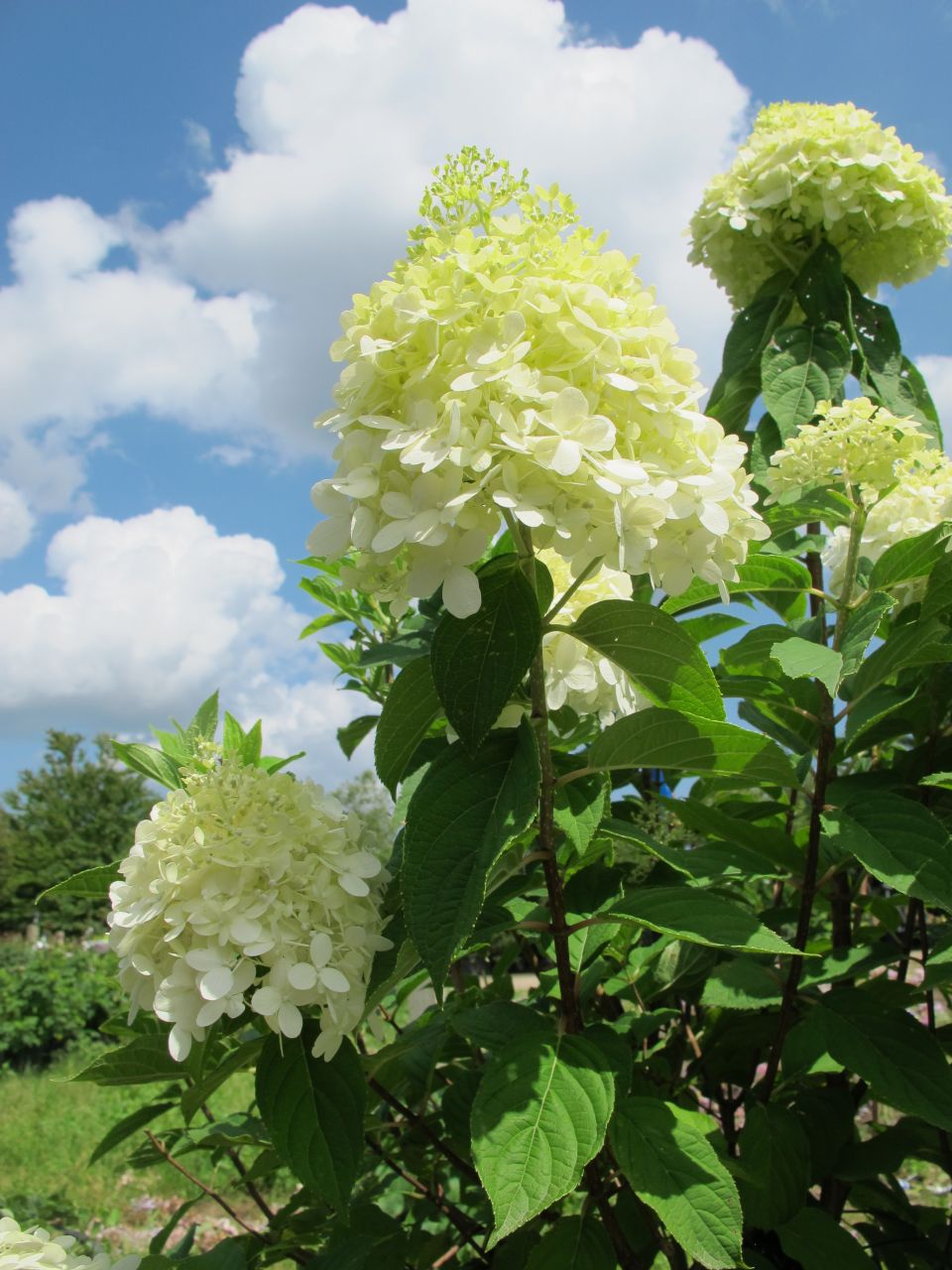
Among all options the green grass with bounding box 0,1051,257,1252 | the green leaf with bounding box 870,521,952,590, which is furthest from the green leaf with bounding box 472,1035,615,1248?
the green grass with bounding box 0,1051,257,1252

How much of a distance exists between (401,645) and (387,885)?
44 cm

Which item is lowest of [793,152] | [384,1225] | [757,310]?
[384,1225]

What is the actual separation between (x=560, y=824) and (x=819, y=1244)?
0.90 m

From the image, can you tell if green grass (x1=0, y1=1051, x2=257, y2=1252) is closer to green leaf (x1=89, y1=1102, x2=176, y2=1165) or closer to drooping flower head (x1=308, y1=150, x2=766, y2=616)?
green leaf (x1=89, y1=1102, x2=176, y2=1165)

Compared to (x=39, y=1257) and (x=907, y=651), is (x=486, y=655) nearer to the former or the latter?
(x=907, y=651)

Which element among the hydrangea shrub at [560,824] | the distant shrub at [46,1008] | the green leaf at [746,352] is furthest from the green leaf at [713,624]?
the distant shrub at [46,1008]

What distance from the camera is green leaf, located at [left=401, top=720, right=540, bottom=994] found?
3.63 ft

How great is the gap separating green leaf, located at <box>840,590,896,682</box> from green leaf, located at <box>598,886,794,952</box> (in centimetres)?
37

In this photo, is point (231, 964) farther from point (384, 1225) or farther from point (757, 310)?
point (757, 310)

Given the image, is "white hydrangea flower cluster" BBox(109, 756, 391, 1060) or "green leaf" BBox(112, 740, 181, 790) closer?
"white hydrangea flower cluster" BBox(109, 756, 391, 1060)

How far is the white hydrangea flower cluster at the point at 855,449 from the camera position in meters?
1.71

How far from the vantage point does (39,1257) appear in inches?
57.9

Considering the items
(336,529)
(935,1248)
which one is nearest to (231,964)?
(336,529)

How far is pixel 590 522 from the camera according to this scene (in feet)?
3.68
